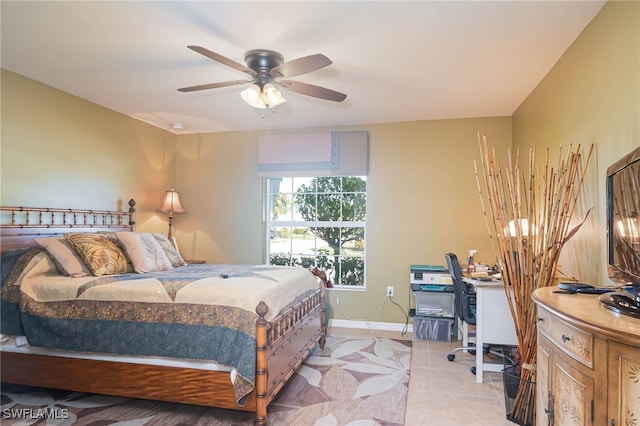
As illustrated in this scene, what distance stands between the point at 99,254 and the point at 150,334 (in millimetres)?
1012

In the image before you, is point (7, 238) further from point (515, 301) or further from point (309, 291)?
point (515, 301)

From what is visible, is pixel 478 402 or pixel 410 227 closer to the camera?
pixel 478 402

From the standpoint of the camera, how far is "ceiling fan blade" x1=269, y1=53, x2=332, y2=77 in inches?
81.5

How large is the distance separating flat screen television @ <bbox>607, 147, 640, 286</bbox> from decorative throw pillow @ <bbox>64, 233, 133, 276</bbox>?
323 cm

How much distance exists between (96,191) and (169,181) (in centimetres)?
119

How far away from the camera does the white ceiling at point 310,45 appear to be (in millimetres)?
2072

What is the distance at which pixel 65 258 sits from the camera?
2730mm

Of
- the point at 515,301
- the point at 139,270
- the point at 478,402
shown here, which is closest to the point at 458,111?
the point at 515,301

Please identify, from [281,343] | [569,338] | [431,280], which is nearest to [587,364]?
[569,338]

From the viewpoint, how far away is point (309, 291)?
318 cm

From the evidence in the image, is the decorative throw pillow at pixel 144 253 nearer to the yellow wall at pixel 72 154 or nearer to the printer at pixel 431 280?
the yellow wall at pixel 72 154

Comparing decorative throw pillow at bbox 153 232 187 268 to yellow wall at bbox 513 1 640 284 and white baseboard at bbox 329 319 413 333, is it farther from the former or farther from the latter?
yellow wall at bbox 513 1 640 284

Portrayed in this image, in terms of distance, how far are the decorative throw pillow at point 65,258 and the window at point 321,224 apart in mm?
2350

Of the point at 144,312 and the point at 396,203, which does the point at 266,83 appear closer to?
the point at 144,312
